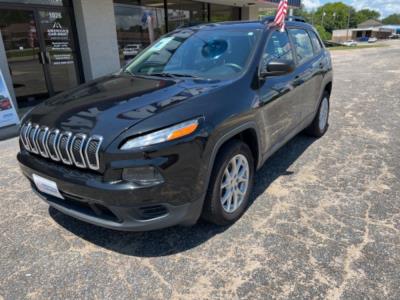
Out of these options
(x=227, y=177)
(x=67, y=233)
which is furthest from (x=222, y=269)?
(x=67, y=233)

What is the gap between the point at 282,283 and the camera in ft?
7.49

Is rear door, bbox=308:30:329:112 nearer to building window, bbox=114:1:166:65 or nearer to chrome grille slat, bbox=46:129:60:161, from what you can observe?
chrome grille slat, bbox=46:129:60:161

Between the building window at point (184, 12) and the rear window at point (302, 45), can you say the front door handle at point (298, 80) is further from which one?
the building window at point (184, 12)

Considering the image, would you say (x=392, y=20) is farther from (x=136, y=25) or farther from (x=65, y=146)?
(x=65, y=146)

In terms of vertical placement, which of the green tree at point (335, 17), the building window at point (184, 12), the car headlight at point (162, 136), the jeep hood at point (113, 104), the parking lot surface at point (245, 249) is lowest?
the parking lot surface at point (245, 249)

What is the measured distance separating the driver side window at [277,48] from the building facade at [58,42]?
4357 millimetres

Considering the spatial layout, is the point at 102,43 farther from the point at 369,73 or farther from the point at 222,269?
the point at 369,73

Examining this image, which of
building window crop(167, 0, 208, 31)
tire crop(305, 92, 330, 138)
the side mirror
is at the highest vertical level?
building window crop(167, 0, 208, 31)

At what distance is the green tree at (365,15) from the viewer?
13650 centimetres

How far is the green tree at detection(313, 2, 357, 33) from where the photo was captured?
118 meters

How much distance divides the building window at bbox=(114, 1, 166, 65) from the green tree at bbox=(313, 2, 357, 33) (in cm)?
11622

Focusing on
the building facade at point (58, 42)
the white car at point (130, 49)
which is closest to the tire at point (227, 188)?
the building facade at point (58, 42)

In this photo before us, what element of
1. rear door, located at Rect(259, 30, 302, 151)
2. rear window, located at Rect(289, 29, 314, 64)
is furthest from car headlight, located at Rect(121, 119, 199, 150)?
rear window, located at Rect(289, 29, 314, 64)

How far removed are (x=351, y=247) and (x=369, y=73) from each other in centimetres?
1214
